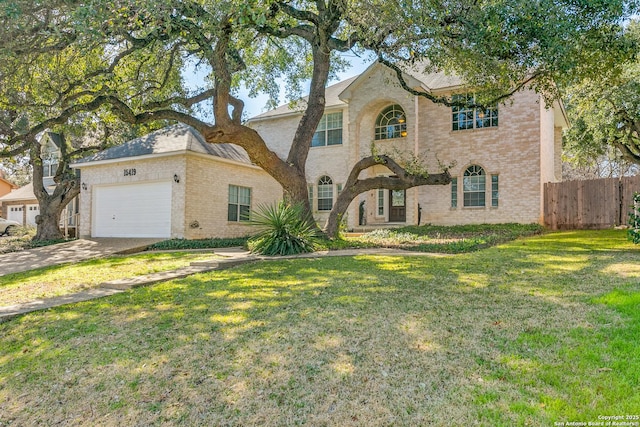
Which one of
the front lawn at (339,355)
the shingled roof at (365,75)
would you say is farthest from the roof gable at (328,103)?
the front lawn at (339,355)

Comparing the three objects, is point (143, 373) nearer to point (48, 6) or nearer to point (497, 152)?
point (48, 6)

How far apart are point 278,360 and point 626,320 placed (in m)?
3.56

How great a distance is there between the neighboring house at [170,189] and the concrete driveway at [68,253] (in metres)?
1.10

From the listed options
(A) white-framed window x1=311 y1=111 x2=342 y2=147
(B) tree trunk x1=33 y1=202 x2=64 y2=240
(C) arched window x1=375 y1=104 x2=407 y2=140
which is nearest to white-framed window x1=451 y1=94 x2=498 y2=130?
(C) arched window x1=375 y1=104 x2=407 y2=140

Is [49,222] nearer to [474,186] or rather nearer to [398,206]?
[398,206]

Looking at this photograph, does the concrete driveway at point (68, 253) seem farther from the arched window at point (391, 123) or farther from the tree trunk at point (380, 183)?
the arched window at point (391, 123)

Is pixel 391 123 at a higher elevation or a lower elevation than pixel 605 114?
lower

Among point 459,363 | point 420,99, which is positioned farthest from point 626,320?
point 420,99

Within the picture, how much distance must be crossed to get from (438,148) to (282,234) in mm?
10605

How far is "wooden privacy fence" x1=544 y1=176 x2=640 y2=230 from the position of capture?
56.2ft

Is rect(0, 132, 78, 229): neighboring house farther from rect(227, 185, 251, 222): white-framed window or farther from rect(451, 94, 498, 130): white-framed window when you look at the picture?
rect(451, 94, 498, 130): white-framed window

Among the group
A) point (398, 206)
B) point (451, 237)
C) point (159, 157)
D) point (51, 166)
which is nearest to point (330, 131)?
point (398, 206)

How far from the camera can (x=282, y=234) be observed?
11094 mm

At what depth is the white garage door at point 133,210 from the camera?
16594 mm
